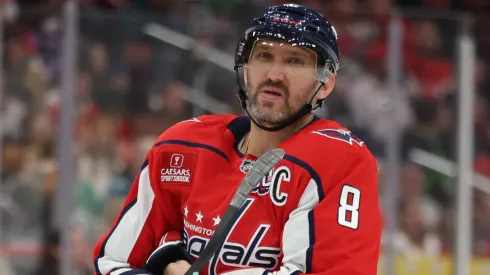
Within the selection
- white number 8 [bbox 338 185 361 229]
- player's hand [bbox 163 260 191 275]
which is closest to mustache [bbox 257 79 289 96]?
white number 8 [bbox 338 185 361 229]

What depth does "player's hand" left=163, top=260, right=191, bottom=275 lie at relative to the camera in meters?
2.14

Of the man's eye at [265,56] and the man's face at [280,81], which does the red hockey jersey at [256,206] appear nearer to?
the man's face at [280,81]

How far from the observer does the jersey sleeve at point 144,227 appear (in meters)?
2.25

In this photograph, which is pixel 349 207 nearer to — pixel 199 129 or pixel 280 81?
pixel 280 81

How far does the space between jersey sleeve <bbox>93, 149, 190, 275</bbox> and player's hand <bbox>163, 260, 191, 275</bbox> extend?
0.07 meters

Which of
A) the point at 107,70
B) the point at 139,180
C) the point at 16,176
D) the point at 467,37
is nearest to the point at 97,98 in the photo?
the point at 107,70

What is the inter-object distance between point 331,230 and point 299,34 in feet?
1.38

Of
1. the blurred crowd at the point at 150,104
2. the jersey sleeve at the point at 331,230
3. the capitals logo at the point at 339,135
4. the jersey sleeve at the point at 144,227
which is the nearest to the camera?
the jersey sleeve at the point at 331,230

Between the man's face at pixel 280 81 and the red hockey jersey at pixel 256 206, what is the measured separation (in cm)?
6

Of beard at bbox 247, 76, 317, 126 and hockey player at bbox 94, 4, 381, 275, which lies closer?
hockey player at bbox 94, 4, 381, 275

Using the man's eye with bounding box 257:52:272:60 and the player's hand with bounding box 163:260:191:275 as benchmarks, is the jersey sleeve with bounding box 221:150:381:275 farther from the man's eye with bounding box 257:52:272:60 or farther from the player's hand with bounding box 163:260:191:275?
the man's eye with bounding box 257:52:272:60

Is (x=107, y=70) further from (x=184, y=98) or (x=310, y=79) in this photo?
(x=310, y=79)

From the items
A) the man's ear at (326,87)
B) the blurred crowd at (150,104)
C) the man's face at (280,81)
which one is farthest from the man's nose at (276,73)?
the blurred crowd at (150,104)

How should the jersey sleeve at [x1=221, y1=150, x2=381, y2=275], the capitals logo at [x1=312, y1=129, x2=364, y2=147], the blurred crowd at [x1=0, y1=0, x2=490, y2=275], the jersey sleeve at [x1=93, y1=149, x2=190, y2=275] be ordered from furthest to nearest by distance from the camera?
the blurred crowd at [x1=0, y1=0, x2=490, y2=275] → the jersey sleeve at [x1=93, y1=149, x2=190, y2=275] → the capitals logo at [x1=312, y1=129, x2=364, y2=147] → the jersey sleeve at [x1=221, y1=150, x2=381, y2=275]
